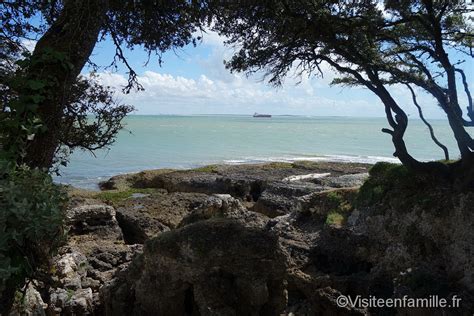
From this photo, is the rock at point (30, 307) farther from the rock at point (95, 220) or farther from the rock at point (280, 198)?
the rock at point (280, 198)

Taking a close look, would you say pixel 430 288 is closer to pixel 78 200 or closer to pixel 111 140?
pixel 111 140

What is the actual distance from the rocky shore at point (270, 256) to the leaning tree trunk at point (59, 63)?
114 centimetres

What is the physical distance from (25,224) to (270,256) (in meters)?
3.85

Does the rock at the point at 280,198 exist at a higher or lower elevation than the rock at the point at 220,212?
lower

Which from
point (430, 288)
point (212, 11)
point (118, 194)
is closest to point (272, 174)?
point (118, 194)

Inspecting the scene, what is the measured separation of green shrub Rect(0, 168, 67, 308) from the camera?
7.66 feet

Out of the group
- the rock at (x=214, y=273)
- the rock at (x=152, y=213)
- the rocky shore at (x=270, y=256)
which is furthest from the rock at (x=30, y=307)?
the rock at (x=152, y=213)

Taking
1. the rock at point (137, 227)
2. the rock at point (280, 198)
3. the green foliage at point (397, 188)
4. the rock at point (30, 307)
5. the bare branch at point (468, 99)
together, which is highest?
the bare branch at point (468, 99)

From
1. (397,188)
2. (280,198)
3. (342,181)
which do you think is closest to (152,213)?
(280,198)

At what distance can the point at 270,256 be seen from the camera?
5.79 m

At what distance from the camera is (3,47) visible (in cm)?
575

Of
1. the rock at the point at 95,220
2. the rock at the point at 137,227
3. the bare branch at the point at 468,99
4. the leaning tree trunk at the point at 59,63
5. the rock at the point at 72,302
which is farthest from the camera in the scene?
the rock at the point at 137,227

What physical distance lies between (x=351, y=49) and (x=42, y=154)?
23.8 feet

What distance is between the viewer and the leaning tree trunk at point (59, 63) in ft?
11.6
